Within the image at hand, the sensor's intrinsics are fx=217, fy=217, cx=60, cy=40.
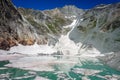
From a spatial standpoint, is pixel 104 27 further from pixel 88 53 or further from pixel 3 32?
pixel 3 32

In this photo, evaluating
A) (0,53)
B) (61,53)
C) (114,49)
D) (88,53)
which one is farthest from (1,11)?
(114,49)

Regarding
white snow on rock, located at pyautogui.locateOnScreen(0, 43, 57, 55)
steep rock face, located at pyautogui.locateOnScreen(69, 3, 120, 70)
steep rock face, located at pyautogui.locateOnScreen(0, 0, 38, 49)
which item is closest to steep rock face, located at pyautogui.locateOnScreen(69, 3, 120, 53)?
steep rock face, located at pyautogui.locateOnScreen(69, 3, 120, 70)

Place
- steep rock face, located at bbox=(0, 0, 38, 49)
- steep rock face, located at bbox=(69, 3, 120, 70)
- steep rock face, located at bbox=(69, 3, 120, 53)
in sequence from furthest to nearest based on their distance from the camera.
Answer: steep rock face, located at bbox=(69, 3, 120, 53) → steep rock face, located at bbox=(69, 3, 120, 70) → steep rock face, located at bbox=(0, 0, 38, 49)

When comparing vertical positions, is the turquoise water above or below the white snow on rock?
below

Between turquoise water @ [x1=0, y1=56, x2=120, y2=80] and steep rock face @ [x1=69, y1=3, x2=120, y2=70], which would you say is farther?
steep rock face @ [x1=69, y1=3, x2=120, y2=70]

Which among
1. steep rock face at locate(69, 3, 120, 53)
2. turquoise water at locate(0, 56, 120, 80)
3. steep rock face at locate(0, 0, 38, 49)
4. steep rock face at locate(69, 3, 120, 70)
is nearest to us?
turquoise water at locate(0, 56, 120, 80)

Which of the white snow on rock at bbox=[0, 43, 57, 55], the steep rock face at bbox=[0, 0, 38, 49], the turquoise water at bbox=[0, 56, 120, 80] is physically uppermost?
the steep rock face at bbox=[0, 0, 38, 49]

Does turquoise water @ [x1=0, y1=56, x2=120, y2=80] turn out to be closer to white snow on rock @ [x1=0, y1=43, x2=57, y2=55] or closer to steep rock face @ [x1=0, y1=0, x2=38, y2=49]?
white snow on rock @ [x1=0, y1=43, x2=57, y2=55]
